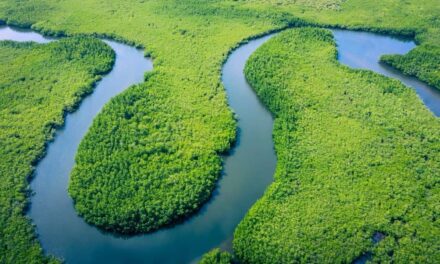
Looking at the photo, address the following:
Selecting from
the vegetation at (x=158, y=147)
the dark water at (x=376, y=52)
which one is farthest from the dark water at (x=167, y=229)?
the dark water at (x=376, y=52)

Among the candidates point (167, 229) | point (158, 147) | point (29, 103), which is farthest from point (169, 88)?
point (167, 229)

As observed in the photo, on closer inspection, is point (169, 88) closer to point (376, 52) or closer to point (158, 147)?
point (158, 147)

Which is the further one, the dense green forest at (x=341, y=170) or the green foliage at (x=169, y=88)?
the green foliage at (x=169, y=88)

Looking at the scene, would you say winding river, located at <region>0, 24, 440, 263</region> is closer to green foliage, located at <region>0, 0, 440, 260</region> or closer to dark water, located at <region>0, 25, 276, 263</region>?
dark water, located at <region>0, 25, 276, 263</region>

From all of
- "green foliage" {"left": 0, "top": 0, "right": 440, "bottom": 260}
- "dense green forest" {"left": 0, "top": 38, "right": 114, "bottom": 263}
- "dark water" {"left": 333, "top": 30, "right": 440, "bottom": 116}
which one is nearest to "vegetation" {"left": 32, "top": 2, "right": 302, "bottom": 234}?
"green foliage" {"left": 0, "top": 0, "right": 440, "bottom": 260}

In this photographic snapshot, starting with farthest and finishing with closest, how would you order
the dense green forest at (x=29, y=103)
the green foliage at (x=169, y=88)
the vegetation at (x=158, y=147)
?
1. the green foliage at (x=169, y=88)
2. the vegetation at (x=158, y=147)
3. the dense green forest at (x=29, y=103)

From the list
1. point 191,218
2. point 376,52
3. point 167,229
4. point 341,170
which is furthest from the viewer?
point 376,52

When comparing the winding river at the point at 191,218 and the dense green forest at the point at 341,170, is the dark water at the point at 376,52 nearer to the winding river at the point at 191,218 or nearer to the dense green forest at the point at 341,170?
the winding river at the point at 191,218
